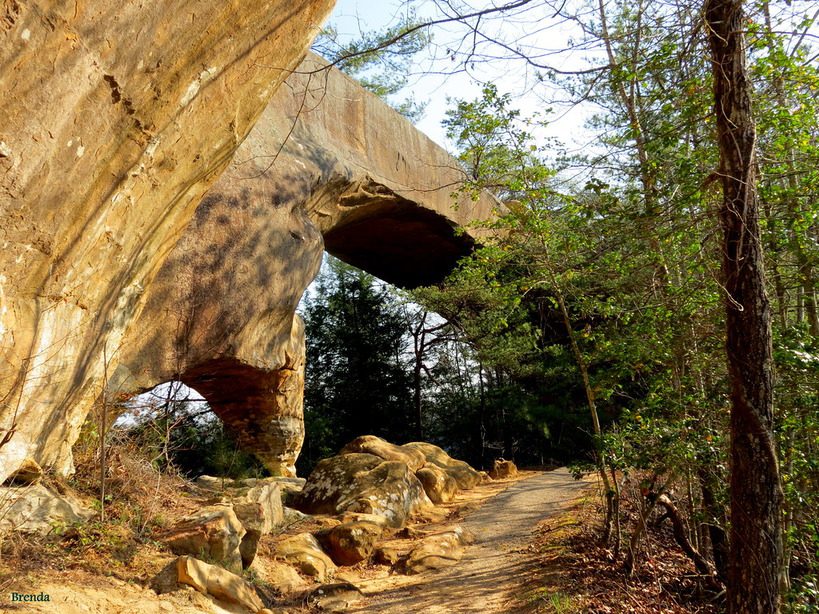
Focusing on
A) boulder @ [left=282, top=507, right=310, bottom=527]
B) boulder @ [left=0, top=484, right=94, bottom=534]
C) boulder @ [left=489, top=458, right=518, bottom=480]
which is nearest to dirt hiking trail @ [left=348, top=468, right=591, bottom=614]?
boulder @ [left=282, top=507, right=310, bottom=527]

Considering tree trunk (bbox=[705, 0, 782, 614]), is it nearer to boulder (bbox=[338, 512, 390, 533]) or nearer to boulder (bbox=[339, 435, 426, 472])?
boulder (bbox=[338, 512, 390, 533])

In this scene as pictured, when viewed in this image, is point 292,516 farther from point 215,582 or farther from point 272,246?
point 272,246

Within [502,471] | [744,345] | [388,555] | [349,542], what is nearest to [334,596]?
[349,542]

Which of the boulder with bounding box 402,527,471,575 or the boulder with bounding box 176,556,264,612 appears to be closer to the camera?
the boulder with bounding box 176,556,264,612

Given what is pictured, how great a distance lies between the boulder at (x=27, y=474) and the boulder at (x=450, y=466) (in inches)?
282

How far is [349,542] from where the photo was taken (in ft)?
21.1

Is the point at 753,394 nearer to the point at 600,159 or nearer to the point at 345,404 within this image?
the point at 600,159

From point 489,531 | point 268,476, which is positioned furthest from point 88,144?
point 268,476

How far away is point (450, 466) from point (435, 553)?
5.05 meters

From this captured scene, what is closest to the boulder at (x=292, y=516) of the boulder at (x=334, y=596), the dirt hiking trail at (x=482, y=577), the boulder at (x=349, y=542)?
the boulder at (x=349, y=542)

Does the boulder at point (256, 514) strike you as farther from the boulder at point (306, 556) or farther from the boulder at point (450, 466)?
the boulder at point (450, 466)

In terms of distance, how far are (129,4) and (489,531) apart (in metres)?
6.59

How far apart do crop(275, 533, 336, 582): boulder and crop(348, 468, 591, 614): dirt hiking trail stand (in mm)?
481

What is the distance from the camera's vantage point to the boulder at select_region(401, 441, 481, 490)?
1108cm
